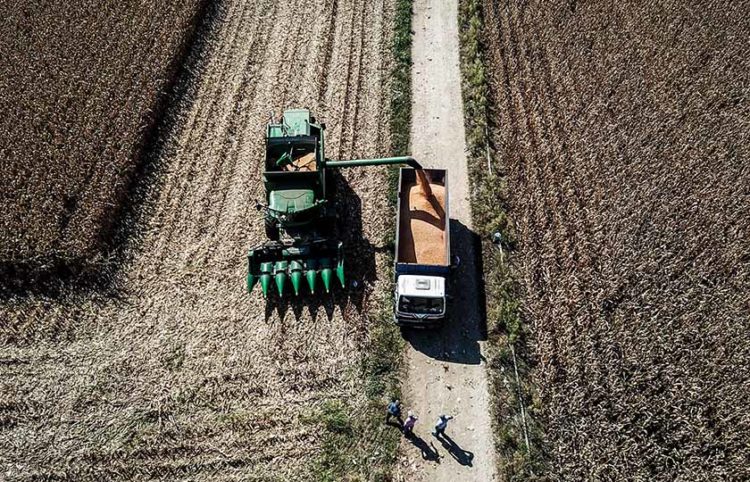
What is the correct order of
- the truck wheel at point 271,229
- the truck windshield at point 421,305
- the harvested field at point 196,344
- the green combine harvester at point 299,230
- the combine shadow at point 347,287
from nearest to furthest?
the harvested field at point 196,344
the truck windshield at point 421,305
the green combine harvester at point 299,230
the combine shadow at point 347,287
the truck wheel at point 271,229

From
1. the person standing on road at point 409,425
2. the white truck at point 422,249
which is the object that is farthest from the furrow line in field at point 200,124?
the person standing on road at point 409,425

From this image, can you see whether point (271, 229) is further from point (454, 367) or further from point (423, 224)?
point (454, 367)

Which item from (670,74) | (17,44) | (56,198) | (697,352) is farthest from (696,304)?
(17,44)

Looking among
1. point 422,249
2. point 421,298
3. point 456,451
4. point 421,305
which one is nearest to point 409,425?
point 456,451

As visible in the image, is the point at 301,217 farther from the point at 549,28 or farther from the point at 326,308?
the point at 549,28

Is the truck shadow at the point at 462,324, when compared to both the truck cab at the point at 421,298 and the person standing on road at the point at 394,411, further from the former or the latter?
the person standing on road at the point at 394,411

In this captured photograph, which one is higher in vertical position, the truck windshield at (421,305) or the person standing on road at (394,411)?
the truck windshield at (421,305)
